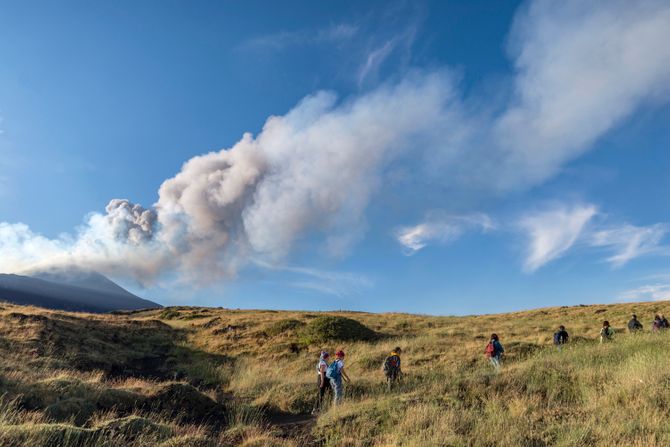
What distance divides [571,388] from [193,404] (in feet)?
32.8

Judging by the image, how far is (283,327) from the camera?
31812 millimetres

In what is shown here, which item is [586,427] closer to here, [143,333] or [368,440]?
[368,440]

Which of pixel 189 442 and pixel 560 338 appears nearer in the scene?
pixel 189 442

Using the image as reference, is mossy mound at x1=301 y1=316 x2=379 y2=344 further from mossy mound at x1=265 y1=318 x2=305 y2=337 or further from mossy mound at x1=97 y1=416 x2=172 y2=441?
mossy mound at x1=97 y1=416 x2=172 y2=441

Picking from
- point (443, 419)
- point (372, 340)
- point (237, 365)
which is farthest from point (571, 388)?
point (372, 340)

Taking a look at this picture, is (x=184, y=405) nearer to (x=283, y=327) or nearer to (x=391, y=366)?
(x=391, y=366)

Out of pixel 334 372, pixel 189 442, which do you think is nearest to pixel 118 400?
pixel 189 442

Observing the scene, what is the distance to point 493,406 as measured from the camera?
30.5ft

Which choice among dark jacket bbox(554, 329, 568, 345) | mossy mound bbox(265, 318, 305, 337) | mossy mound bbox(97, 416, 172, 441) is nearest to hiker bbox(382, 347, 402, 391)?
mossy mound bbox(97, 416, 172, 441)

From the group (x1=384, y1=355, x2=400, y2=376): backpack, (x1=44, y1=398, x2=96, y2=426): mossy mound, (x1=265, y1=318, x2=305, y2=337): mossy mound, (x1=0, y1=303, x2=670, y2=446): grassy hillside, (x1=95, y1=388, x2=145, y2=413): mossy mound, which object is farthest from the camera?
(x1=265, y1=318, x2=305, y2=337): mossy mound

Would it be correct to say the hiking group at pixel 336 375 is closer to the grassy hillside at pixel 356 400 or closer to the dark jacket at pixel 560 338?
the grassy hillside at pixel 356 400

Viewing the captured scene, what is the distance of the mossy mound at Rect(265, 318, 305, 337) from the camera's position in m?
31.2

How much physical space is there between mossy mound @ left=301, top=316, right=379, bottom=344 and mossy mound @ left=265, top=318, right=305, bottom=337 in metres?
1.28

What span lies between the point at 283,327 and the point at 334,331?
185 inches
